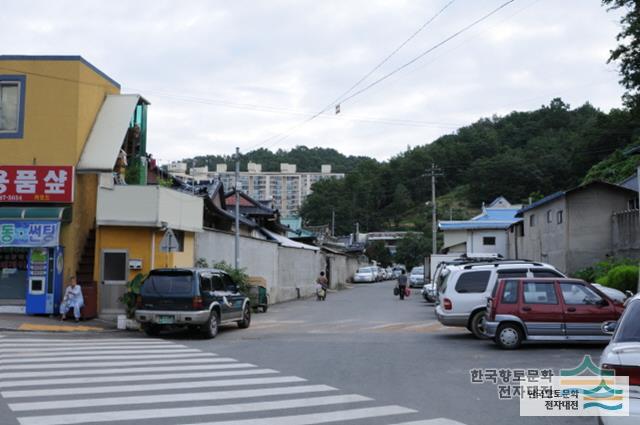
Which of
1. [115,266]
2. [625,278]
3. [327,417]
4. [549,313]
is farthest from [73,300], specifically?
[625,278]

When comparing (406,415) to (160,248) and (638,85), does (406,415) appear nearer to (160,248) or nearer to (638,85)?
(160,248)

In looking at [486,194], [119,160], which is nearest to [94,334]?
[119,160]

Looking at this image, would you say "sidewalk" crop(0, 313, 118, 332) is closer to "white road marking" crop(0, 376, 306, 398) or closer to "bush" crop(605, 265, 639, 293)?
"white road marking" crop(0, 376, 306, 398)

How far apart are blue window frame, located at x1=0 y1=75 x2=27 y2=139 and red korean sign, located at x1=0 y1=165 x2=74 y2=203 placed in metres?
1.30

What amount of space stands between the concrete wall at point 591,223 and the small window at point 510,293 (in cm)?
1797

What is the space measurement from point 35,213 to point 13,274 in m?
2.20

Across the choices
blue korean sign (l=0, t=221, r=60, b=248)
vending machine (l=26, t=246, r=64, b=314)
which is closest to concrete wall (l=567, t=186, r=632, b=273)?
vending machine (l=26, t=246, r=64, b=314)

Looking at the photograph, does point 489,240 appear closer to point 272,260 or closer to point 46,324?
point 272,260

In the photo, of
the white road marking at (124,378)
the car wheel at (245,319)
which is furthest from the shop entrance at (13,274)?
the white road marking at (124,378)

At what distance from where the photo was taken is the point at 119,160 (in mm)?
24844

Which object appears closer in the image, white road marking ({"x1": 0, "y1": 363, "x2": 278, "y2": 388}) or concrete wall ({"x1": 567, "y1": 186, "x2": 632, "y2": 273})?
white road marking ({"x1": 0, "y1": 363, "x2": 278, "y2": 388})

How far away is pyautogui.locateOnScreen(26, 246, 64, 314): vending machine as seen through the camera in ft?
68.1

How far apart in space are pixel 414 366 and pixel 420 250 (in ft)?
243

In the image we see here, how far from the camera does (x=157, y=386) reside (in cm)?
1035
